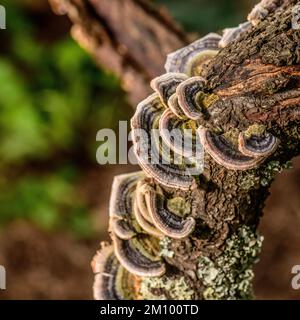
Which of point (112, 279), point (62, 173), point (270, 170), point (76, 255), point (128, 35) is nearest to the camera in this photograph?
point (270, 170)

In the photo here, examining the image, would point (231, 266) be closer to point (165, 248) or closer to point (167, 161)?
point (165, 248)

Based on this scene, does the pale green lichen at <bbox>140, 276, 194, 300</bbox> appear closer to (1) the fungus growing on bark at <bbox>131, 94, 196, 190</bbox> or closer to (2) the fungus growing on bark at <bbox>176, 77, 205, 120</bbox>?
(1) the fungus growing on bark at <bbox>131, 94, 196, 190</bbox>

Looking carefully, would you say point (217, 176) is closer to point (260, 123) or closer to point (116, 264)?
point (260, 123)

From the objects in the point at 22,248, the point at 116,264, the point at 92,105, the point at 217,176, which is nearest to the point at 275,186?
the point at 92,105

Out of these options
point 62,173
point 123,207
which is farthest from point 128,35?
point 62,173

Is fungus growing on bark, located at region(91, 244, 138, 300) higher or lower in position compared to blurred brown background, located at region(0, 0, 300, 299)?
lower

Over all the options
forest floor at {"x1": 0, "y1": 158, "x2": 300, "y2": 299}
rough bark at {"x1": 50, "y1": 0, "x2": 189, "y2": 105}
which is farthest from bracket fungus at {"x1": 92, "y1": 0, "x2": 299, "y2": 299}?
forest floor at {"x1": 0, "y1": 158, "x2": 300, "y2": 299}
